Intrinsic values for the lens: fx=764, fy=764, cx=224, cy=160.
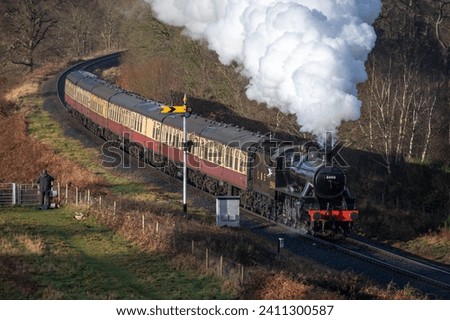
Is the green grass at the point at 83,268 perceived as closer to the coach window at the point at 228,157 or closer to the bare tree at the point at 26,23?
the coach window at the point at 228,157

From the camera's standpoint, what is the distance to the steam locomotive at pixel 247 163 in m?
24.8

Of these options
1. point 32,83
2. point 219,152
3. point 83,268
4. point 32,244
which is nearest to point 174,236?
point 83,268

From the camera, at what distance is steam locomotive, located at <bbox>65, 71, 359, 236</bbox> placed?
2475 centimetres

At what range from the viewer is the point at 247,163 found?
2856cm

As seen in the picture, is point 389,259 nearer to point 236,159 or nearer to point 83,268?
point 236,159

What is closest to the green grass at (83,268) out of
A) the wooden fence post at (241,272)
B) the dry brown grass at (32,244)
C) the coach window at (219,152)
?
the dry brown grass at (32,244)

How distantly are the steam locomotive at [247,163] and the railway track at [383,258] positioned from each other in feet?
1.29

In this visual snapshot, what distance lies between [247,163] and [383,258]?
7.43 metres

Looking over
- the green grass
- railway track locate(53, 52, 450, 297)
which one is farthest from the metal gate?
railway track locate(53, 52, 450, 297)

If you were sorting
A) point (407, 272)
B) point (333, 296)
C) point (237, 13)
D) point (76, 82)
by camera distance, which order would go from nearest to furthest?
point (333, 296) → point (407, 272) → point (237, 13) → point (76, 82)

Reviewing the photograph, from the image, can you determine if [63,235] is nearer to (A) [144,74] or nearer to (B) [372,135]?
(B) [372,135]

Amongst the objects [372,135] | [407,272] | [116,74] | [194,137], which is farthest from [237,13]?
[116,74]

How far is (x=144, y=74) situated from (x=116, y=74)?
13.9 metres

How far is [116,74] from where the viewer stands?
7044cm
